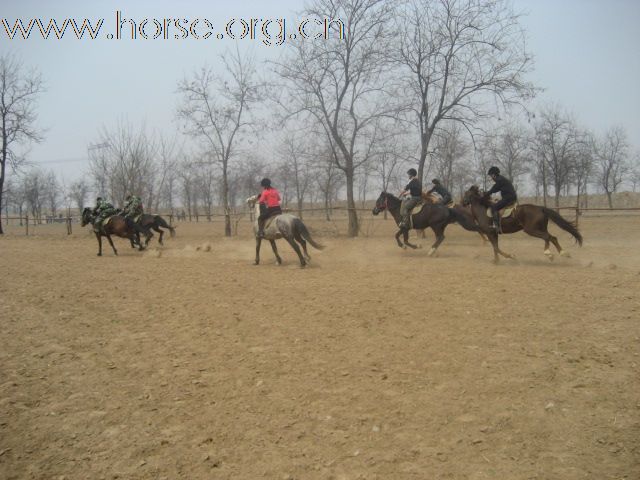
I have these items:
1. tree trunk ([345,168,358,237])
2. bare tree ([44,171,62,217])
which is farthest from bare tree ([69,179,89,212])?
tree trunk ([345,168,358,237])

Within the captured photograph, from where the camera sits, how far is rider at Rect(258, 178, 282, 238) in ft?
38.4

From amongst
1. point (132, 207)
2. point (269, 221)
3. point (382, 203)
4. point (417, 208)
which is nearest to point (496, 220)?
point (417, 208)

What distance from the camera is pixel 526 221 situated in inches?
444

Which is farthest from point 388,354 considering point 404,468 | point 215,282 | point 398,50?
point 398,50

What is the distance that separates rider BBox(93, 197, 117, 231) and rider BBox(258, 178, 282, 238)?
637cm

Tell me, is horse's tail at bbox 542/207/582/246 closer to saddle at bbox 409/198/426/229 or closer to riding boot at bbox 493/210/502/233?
riding boot at bbox 493/210/502/233

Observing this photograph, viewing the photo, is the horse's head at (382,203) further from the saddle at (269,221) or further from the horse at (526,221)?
the saddle at (269,221)

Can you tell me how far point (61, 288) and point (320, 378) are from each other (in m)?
6.31

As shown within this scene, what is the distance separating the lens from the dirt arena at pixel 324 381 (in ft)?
10.5

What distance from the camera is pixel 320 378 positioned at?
4469mm

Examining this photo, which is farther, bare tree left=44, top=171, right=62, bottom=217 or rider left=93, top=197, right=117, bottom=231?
bare tree left=44, top=171, right=62, bottom=217

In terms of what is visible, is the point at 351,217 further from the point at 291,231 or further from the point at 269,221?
the point at 291,231

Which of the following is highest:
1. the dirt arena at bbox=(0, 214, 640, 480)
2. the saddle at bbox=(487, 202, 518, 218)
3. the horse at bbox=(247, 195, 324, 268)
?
the saddle at bbox=(487, 202, 518, 218)

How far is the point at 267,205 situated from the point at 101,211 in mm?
6845
